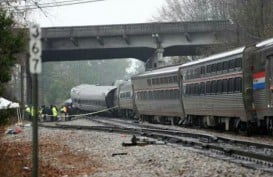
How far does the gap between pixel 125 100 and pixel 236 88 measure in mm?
27138

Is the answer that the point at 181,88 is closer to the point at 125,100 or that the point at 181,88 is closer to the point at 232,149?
the point at 232,149

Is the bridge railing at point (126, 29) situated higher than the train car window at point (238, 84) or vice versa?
the bridge railing at point (126, 29)

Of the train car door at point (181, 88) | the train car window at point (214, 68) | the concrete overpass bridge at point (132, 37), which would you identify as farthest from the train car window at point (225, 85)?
the concrete overpass bridge at point (132, 37)

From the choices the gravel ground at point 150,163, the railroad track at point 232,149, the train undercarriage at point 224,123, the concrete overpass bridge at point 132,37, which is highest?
the concrete overpass bridge at point 132,37

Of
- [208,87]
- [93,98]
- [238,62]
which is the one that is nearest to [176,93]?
[208,87]

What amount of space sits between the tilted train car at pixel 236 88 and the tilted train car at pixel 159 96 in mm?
3538

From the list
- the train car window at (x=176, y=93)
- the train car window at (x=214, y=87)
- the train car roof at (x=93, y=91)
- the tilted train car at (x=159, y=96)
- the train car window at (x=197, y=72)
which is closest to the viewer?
the train car window at (x=214, y=87)

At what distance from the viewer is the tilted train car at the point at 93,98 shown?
58.8 meters

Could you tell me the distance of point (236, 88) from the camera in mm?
23500

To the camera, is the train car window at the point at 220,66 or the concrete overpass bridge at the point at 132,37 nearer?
the train car window at the point at 220,66

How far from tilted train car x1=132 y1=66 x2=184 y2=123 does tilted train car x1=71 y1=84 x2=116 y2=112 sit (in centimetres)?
1317

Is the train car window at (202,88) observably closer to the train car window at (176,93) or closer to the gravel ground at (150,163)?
the train car window at (176,93)

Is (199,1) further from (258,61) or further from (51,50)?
(258,61)

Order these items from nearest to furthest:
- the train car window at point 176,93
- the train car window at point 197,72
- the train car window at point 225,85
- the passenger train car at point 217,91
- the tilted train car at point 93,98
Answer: the passenger train car at point 217,91 < the train car window at point 225,85 < the train car window at point 197,72 < the train car window at point 176,93 < the tilted train car at point 93,98
